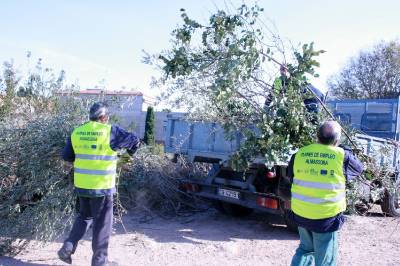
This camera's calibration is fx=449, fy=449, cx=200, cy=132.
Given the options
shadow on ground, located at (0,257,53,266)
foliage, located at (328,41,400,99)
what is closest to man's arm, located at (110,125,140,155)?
shadow on ground, located at (0,257,53,266)

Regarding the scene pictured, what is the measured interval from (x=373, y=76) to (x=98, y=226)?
22849 millimetres

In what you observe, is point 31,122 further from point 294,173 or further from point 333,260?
point 333,260

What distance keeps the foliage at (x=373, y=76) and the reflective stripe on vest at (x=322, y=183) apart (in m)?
20.7

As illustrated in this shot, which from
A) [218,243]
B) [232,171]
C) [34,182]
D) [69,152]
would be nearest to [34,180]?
[34,182]

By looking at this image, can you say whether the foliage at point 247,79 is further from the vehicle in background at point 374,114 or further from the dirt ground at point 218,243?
the vehicle in background at point 374,114

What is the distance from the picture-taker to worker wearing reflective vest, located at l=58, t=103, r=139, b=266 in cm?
464

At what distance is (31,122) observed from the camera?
6066 millimetres

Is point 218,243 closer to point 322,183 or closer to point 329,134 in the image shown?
point 322,183

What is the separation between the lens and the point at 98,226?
4.68 metres

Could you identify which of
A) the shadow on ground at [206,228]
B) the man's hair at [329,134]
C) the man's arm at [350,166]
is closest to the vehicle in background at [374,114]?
the shadow on ground at [206,228]

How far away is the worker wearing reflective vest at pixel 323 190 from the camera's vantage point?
12.8ft

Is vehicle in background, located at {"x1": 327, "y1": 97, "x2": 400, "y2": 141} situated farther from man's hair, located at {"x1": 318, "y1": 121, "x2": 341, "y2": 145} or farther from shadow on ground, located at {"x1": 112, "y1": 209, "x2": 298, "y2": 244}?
man's hair, located at {"x1": 318, "y1": 121, "x2": 341, "y2": 145}

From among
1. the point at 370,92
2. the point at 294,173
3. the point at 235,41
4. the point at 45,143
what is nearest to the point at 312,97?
the point at 235,41

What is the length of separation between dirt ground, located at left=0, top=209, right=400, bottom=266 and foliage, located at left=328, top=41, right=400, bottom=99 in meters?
17.1
